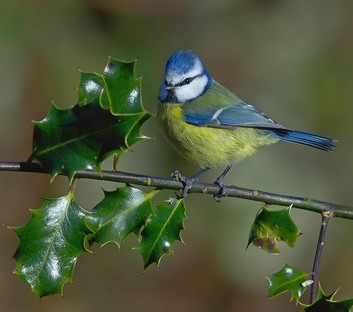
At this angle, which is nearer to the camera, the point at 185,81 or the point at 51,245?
the point at 51,245

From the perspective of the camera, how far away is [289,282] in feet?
5.17

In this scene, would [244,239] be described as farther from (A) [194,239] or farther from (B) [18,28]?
(B) [18,28]

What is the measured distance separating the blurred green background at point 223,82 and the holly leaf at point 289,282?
2.70 metres

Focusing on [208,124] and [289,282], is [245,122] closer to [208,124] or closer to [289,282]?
[208,124]

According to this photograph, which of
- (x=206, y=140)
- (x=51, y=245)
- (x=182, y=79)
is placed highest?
(x=51, y=245)

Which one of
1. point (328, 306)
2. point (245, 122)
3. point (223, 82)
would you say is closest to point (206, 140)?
point (245, 122)

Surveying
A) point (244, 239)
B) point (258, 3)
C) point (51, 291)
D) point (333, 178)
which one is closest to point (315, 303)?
point (51, 291)

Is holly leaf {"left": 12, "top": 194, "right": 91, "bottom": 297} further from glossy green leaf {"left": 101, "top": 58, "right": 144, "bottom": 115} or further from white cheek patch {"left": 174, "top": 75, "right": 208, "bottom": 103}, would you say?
white cheek patch {"left": 174, "top": 75, "right": 208, "bottom": 103}

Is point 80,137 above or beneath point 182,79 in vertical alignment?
above

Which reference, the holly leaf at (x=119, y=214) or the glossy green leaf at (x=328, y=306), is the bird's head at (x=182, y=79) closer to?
the holly leaf at (x=119, y=214)

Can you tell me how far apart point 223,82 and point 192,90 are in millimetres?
1668

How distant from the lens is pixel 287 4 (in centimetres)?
505

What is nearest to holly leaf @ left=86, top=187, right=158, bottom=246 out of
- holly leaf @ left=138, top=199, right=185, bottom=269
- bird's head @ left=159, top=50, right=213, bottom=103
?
holly leaf @ left=138, top=199, right=185, bottom=269

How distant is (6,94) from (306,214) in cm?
190
